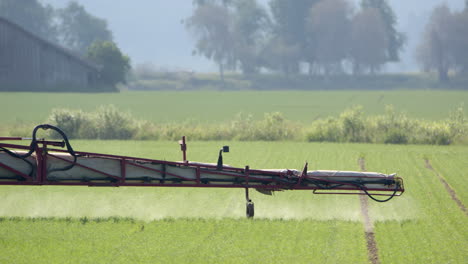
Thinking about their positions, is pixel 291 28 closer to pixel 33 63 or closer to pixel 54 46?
pixel 54 46

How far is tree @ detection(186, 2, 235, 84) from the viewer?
141 meters

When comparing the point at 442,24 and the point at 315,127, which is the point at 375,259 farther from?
the point at 442,24

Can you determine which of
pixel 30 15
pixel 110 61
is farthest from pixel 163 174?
pixel 30 15

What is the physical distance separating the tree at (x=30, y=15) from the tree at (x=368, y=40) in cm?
5390

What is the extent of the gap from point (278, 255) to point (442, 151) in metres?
20.8

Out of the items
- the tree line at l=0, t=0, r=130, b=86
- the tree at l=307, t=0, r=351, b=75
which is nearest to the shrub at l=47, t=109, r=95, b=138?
the tree line at l=0, t=0, r=130, b=86

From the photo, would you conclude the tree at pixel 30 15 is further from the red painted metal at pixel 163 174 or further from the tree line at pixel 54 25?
the red painted metal at pixel 163 174

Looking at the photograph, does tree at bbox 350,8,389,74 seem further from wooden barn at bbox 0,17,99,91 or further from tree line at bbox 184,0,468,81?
wooden barn at bbox 0,17,99,91

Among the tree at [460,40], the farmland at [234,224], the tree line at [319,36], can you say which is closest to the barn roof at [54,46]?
the farmland at [234,224]

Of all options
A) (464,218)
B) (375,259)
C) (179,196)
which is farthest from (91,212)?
(464,218)

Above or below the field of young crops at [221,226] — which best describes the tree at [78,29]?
above

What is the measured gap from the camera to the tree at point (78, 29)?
130m

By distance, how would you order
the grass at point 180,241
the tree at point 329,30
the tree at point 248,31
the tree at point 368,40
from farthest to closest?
the tree at point 248,31 < the tree at point 368,40 < the tree at point 329,30 < the grass at point 180,241

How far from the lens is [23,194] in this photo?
57.1ft
